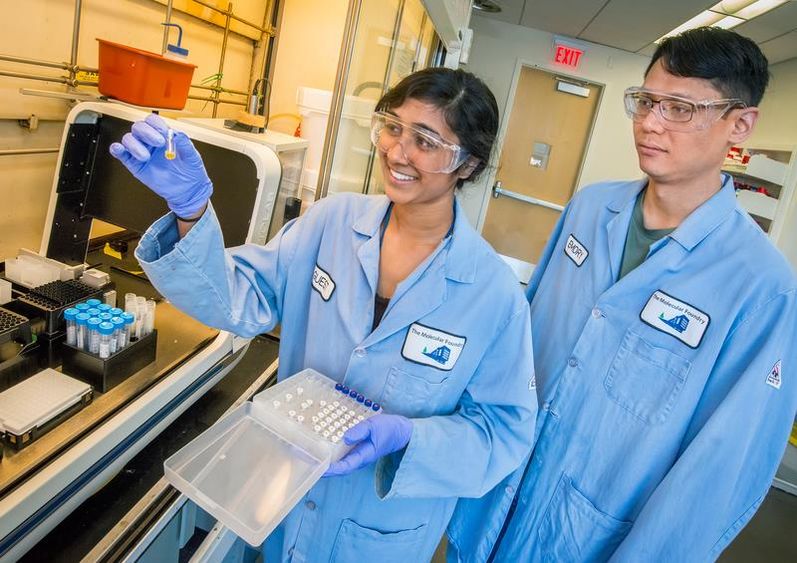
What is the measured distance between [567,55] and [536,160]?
1120 mm

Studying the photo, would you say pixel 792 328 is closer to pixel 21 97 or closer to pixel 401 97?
pixel 401 97

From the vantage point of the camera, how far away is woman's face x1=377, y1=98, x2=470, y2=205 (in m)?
0.96

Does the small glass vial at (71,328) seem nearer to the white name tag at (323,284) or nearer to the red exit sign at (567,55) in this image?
the white name tag at (323,284)

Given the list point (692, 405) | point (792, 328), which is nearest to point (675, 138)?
point (792, 328)

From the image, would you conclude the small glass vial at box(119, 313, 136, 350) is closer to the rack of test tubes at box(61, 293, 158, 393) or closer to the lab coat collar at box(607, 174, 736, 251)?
the rack of test tubes at box(61, 293, 158, 393)

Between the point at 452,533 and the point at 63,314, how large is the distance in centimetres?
112

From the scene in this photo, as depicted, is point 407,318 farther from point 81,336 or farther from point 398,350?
point 81,336

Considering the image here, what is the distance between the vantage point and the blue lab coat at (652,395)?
1010 mm

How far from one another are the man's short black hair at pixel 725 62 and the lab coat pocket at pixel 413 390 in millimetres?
882

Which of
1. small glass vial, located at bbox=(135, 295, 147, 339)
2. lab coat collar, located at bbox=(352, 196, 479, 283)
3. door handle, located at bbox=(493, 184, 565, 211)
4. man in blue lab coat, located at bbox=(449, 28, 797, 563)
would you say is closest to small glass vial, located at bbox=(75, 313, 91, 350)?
small glass vial, located at bbox=(135, 295, 147, 339)

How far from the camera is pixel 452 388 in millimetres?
1013

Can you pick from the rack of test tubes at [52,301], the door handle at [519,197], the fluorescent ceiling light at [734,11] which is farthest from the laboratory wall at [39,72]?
the door handle at [519,197]

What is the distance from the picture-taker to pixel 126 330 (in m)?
1.16

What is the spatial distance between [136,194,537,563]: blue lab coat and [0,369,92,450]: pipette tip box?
35 centimetres
